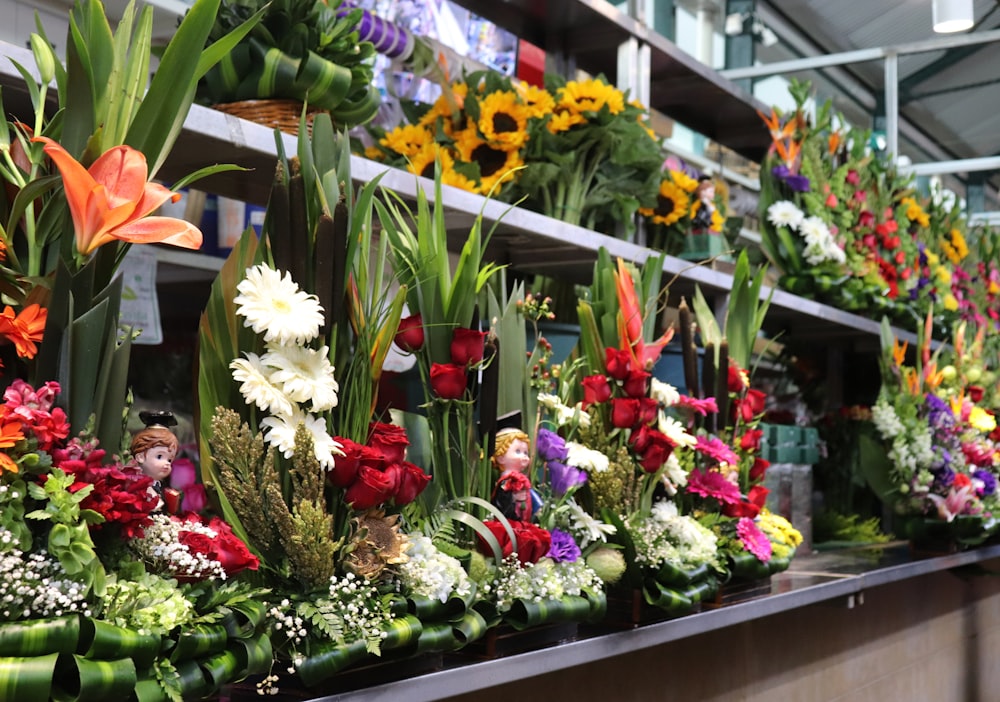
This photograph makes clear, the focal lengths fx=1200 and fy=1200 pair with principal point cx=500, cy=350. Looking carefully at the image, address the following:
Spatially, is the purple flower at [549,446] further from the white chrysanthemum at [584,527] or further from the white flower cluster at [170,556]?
the white flower cluster at [170,556]

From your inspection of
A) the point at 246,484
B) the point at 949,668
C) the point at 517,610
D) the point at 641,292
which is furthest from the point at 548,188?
the point at 949,668

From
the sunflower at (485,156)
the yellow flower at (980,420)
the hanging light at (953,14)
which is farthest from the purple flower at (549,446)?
the hanging light at (953,14)

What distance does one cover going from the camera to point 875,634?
365 cm

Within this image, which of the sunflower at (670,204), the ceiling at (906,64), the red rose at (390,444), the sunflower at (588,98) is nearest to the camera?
the red rose at (390,444)

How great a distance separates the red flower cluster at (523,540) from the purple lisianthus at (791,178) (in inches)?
90.7

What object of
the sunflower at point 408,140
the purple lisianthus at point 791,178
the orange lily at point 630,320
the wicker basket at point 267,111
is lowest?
the orange lily at point 630,320

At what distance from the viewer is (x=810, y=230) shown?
150 inches

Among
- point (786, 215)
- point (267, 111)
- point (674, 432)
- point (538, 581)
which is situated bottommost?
point (538, 581)

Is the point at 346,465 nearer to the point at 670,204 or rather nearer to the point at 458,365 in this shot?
the point at 458,365

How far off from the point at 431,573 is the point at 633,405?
0.70 meters

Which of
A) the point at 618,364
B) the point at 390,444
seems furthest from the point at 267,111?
the point at 618,364

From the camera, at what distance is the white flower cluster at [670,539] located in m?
2.11

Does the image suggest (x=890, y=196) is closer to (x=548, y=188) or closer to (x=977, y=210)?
(x=548, y=188)

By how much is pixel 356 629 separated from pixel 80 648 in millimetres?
373
